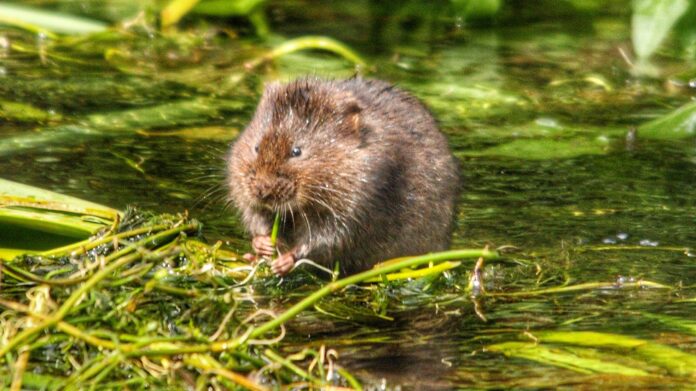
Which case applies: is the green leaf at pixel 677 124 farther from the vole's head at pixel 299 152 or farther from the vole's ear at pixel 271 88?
the vole's ear at pixel 271 88

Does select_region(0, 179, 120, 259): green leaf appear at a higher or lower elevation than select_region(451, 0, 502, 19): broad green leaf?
lower

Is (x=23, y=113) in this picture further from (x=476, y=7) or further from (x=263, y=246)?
(x=476, y=7)

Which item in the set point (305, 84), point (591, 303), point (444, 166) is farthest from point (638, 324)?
point (305, 84)

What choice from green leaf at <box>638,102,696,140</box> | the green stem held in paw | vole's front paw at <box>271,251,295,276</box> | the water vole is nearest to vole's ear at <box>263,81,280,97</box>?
the water vole

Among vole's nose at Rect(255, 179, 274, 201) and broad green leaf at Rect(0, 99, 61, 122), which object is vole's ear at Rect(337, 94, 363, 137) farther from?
broad green leaf at Rect(0, 99, 61, 122)

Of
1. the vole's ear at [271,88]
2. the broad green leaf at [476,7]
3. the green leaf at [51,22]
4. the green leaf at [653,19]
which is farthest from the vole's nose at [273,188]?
the broad green leaf at [476,7]

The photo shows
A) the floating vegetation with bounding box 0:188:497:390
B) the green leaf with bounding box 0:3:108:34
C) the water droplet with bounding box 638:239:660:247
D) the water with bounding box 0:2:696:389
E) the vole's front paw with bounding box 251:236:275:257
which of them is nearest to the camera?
the floating vegetation with bounding box 0:188:497:390
